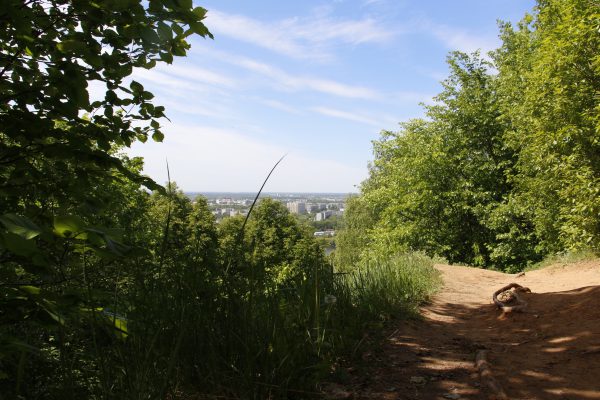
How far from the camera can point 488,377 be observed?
3281 mm


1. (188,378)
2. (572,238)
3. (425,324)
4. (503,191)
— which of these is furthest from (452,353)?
(503,191)

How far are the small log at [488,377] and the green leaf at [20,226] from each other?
309 centimetres

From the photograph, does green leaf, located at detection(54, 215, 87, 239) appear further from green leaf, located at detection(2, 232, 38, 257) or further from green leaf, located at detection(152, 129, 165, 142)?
green leaf, located at detection(152, 129, 165, 142)

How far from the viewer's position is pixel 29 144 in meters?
2.53

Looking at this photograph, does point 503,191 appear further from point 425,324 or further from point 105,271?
point 105,271

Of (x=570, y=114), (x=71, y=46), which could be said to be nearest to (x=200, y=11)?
(x=71, y=46)

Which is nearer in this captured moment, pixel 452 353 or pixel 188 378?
pixel 188 378

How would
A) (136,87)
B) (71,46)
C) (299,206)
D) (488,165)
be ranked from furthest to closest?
(299,206), (488,165), (136,87), (71,46)

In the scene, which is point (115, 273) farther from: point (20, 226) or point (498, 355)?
point (498, 355)

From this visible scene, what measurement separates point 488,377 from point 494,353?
2.92 feet

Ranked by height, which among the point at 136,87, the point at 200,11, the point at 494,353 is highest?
the point at 200,11

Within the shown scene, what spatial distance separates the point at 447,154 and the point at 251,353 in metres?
22.3

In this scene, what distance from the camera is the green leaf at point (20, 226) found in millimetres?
1180

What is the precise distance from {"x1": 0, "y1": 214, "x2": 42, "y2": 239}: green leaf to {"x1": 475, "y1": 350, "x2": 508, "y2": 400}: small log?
3094 millimetres
